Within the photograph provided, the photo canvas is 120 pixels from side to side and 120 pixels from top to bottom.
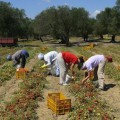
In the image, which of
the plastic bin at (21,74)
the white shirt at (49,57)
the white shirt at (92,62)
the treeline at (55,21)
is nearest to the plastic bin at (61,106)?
the white shirt at (92,62)

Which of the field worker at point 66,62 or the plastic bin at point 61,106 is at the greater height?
the field worker at point 66,62

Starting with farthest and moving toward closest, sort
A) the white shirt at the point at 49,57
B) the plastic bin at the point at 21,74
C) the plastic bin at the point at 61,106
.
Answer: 1. the plastic bin at the point at 21,74
2. the white shirt at the point at 49,57
3. the plastic bin at the point at 61,106

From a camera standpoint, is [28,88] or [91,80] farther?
[91,80]

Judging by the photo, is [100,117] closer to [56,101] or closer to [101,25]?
[56,101]

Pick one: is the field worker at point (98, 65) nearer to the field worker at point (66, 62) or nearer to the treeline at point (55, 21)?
the field worker at point (66, 62)

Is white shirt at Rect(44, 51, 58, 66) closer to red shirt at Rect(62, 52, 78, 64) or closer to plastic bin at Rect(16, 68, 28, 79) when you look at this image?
plastic bin at Rect(16, 68, 28, 79)

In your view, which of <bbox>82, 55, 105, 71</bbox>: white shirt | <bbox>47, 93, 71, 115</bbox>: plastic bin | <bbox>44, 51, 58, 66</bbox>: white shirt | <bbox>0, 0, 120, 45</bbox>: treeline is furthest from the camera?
<bbox>0, 0, 120, 45</bbox>: treeline

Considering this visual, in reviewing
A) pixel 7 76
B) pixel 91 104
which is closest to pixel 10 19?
pixel 7 76

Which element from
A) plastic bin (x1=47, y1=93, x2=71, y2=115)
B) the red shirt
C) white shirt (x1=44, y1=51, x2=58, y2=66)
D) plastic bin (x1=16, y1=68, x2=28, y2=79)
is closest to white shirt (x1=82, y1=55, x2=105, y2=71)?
the red shirt

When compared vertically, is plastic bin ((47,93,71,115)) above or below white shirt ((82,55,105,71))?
below

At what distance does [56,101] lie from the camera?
1010cm

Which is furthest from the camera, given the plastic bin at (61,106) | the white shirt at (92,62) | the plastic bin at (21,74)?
the plastic bin at (21,74)

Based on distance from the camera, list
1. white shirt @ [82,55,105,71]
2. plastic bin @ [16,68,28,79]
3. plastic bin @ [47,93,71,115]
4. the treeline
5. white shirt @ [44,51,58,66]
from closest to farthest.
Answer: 1. plastic bin @ [47,93,71,115]
2. white shirt @ [82,55,105,71]
3. white shirt @ [44,51,58,66]
4. plastic bin @ [16,68,28,79]
5. the treeline

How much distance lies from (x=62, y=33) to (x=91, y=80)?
153 ft
